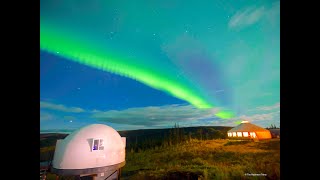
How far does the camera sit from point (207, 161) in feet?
11.4

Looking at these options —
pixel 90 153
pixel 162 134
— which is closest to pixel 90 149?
pixel 90 153

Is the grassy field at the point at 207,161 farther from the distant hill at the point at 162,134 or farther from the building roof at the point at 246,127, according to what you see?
the building roof at the point at 246,127

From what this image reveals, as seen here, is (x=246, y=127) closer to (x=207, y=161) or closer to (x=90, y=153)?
(x=207, y=161)

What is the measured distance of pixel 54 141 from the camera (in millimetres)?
3395

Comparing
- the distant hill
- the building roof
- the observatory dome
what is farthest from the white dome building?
the building roof

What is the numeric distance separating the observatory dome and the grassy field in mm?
304

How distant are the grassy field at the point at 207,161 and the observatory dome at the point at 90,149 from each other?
30 cm

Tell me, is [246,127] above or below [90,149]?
above

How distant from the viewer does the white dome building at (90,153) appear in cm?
319

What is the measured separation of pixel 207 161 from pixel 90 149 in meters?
1.81

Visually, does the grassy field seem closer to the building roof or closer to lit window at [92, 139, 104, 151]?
the building roof
